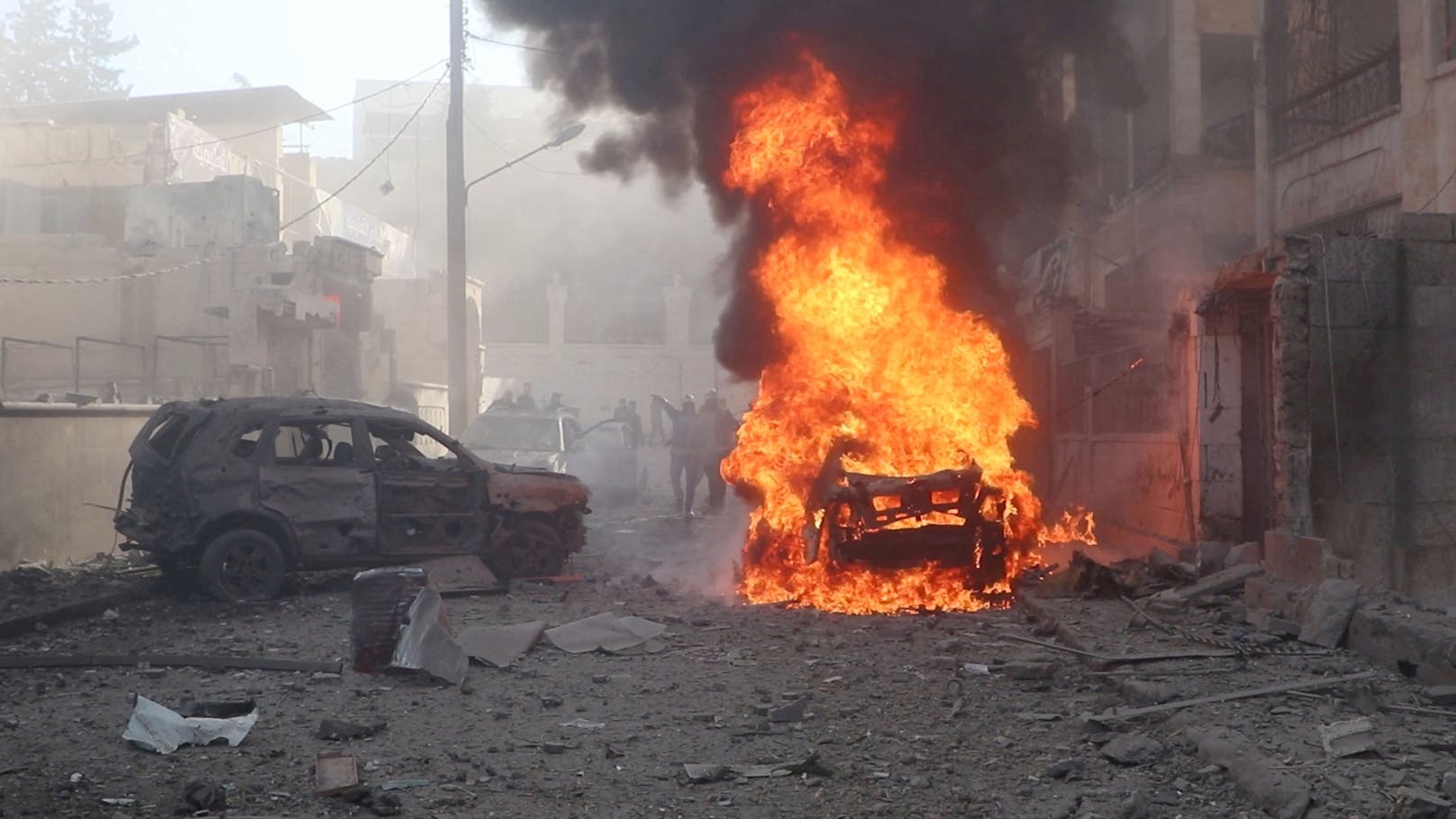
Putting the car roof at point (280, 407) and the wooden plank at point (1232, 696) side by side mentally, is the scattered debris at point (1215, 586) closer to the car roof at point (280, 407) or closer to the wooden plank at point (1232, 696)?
the wooden plank at point (1232, 696)

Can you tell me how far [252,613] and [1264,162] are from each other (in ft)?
54.1

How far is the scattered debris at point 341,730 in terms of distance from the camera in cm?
609

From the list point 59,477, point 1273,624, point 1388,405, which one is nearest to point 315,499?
point 59,477

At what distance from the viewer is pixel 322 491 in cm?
1079

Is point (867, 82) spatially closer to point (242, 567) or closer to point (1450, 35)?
point (1450, 35)

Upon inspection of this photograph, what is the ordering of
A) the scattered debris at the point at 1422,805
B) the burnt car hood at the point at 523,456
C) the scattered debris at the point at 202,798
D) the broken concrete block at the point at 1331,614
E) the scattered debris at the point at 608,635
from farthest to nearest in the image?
the burnt car hood at the point at 523,456 < the scattered debris at the point at 608,635 < the broken concrete block at the point at 1331,614 < the scattered debris at the point at 202,798 < the scattered debris at the point at 1422,805

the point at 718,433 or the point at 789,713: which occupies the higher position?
the point at 718,433

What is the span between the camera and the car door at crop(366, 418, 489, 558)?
11.1 m

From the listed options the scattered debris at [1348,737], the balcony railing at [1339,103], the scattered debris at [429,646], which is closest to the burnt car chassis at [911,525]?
the scattered debris at [429,646]

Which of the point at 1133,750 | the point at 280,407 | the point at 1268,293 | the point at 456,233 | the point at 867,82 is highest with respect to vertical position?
the point at 867,82

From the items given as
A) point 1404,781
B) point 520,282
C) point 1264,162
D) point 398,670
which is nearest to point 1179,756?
point 1404,781

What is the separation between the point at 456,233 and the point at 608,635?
1303 cm

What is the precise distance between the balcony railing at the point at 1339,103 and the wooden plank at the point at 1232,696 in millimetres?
11731

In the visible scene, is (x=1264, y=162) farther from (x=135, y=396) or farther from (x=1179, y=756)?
(x=135, y=396)
